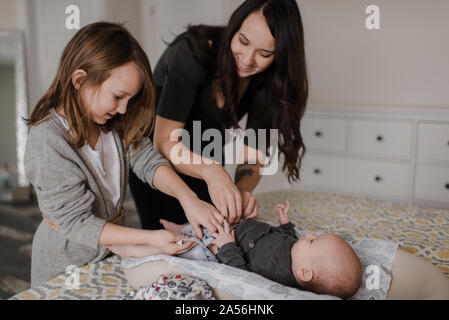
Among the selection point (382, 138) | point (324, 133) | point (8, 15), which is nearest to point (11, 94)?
point (8, 15)

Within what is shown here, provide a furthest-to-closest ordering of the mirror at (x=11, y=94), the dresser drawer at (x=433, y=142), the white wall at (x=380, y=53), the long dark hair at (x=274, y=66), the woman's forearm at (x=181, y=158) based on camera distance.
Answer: the mirror at (x=11, y=94) < the dresser drawer at (x=433, y=142) < the white wall at (x=380, y=53) < the woman's forearm at (x=181, y=158) < the long dark hair at (x=274, y=66)

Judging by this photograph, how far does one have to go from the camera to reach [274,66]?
1315mm

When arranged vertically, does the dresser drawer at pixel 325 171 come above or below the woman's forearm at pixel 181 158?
below

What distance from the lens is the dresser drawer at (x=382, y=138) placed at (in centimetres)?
228

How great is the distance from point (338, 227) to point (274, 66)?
0.61 m

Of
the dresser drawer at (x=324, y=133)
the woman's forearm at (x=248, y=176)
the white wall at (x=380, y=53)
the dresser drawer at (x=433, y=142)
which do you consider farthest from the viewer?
the dresser drawer at (x=324, y=133)

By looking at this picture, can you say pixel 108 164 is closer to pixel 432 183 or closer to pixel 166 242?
pixel 166 242

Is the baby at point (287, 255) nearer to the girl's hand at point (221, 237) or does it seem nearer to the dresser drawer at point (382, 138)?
the girl's hand at point (221, 237)

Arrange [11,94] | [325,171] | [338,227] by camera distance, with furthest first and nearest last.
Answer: [11,94] → [325,171] → [338,227]

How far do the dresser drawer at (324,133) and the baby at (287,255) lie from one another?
1558 millimetres

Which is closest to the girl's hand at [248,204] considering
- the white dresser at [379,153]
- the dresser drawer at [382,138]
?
the white dresser at [379,153]

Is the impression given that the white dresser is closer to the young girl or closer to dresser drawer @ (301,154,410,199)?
dresser drawer @ (301,154,410,199)

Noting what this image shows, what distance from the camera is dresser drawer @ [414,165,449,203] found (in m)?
2.12

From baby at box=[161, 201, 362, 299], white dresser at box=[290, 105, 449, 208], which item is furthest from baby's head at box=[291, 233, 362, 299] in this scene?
white dresser at box=[290, 105, 449, 208]
